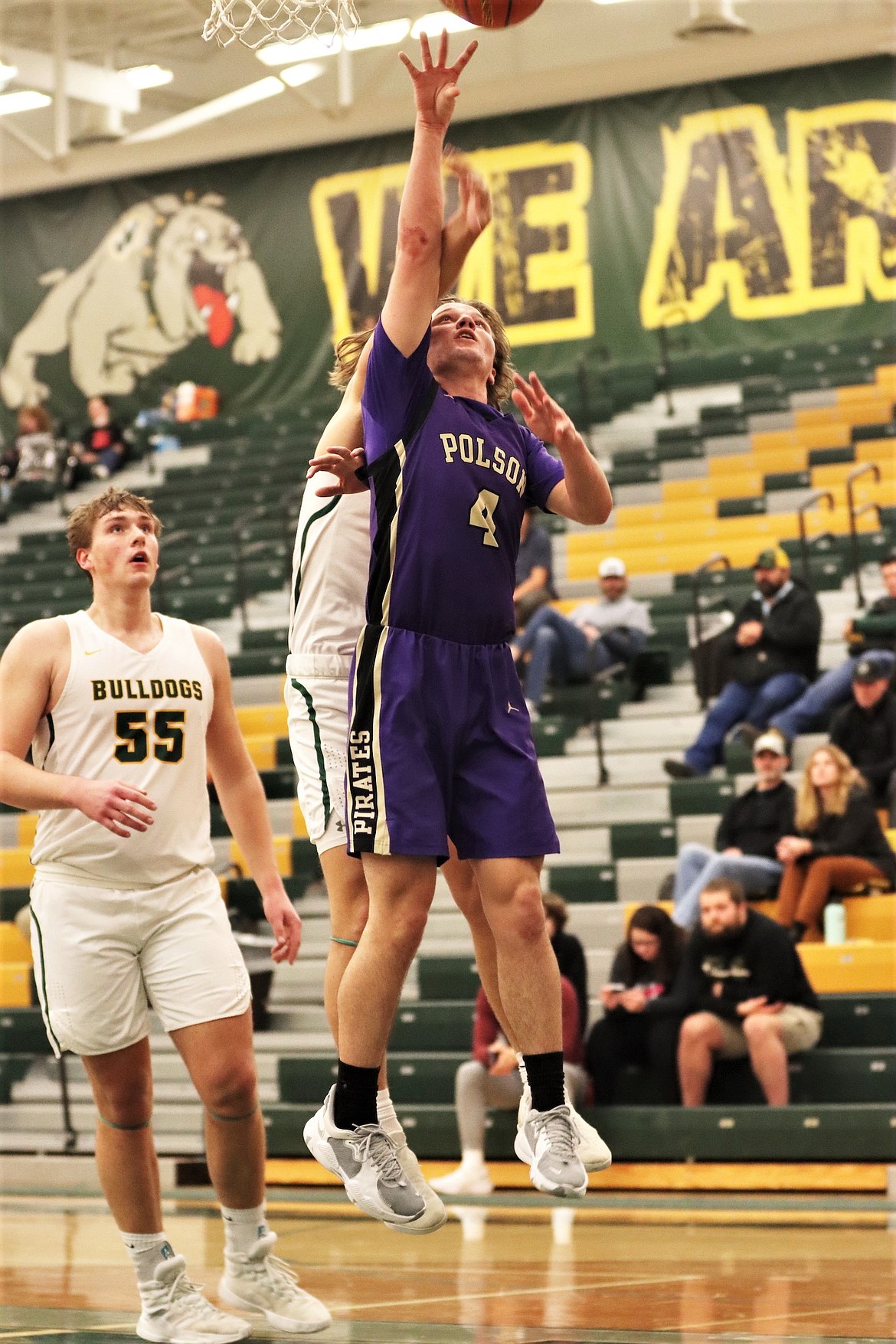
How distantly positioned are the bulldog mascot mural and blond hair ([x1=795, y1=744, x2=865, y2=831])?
12.7 metres

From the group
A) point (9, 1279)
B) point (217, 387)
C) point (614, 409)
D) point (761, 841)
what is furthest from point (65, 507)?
point (9, 1279)

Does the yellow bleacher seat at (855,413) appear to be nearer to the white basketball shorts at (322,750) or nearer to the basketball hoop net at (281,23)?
the basketball hoop net at (281,23)

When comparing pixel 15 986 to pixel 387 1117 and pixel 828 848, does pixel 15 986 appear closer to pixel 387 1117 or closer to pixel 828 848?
pixel 828 848

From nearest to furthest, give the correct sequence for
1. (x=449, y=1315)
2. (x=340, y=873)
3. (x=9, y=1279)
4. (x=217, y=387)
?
(x=340, y=873)
(x=449, y=1315)
(x=9, y=1279)
(x=217, y=387)

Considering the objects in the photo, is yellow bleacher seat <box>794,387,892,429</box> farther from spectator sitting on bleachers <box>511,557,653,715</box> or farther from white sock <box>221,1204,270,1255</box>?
white sock <box>221,1204,270,1255</box>

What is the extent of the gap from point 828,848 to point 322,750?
533 centimetres

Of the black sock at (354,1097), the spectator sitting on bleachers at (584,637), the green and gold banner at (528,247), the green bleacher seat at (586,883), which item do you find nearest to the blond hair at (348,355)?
the black sock at (354,1097)

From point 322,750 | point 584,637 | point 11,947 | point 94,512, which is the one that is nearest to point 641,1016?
point 584,637

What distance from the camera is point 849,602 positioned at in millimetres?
13219

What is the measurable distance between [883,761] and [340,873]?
6245 mm

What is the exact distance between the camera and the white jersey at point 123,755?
487cm

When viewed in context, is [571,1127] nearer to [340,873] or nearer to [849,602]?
[340,873]

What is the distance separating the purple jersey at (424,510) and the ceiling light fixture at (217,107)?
1607cm

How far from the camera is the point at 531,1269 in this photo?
6.22 meters
